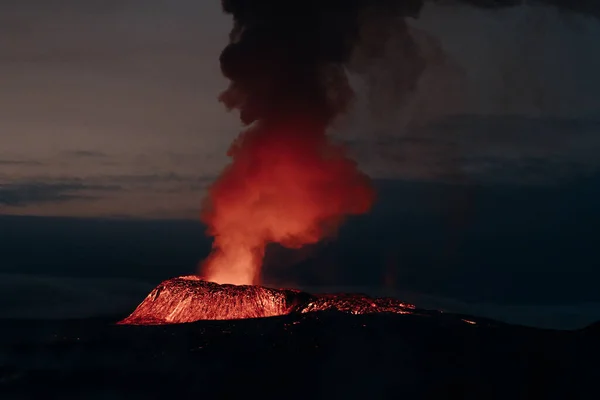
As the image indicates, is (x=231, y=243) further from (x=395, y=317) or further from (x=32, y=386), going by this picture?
(x=32, y=386)

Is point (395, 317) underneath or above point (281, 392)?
above

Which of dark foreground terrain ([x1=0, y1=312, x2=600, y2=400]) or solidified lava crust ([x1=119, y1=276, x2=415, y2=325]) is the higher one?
solidified lava crust ([x1=119, y1=276, x2=415, y2=325])

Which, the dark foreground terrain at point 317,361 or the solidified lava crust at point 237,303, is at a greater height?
the solidified lava crust at point 237,303

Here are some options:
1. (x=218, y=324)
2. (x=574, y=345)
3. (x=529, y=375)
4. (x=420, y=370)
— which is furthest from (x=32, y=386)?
(x=574, y=345)

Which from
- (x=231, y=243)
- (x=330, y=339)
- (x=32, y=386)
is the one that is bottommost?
(x=32, y=386)

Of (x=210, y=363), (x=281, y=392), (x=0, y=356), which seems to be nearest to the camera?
(x=281, y=392)
